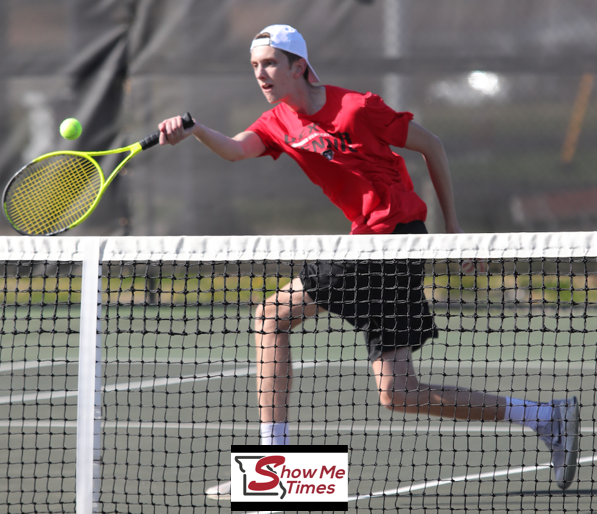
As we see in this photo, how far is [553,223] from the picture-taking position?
6219mm

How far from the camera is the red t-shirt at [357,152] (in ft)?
8.41

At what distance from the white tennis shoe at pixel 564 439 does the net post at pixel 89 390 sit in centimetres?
133

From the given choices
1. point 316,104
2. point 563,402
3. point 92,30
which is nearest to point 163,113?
point 92,30

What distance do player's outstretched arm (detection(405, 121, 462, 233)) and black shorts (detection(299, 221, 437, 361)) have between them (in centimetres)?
14

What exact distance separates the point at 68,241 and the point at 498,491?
149cm

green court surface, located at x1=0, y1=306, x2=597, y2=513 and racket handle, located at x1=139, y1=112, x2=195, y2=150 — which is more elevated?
racket handle, located at x1=139, y1=112, x2=195, y2=150

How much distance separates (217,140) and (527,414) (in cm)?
130

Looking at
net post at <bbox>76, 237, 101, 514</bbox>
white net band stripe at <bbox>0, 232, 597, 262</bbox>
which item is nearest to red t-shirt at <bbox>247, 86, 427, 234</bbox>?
white net band stripe at <bbox>0, 232, 597, 262</bbox>

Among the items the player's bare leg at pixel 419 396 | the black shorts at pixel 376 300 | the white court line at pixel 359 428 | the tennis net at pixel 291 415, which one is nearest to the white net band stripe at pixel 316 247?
the tennis net at pixel 291 415

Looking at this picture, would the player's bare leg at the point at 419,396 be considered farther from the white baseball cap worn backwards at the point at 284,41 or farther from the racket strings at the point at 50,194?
the racket strings at the point at 50,194

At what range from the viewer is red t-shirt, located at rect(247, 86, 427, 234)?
2.56 m

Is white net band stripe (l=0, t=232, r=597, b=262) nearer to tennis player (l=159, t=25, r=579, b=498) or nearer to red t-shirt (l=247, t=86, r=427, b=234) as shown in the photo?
tennis player (l=159, t=25, r=579, b=498)

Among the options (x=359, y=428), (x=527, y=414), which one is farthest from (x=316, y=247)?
(x=359, y=428)

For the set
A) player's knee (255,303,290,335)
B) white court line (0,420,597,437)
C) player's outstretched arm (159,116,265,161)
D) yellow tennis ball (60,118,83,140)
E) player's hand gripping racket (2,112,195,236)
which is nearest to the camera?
player's outstretched arm (159,116,265,161)
